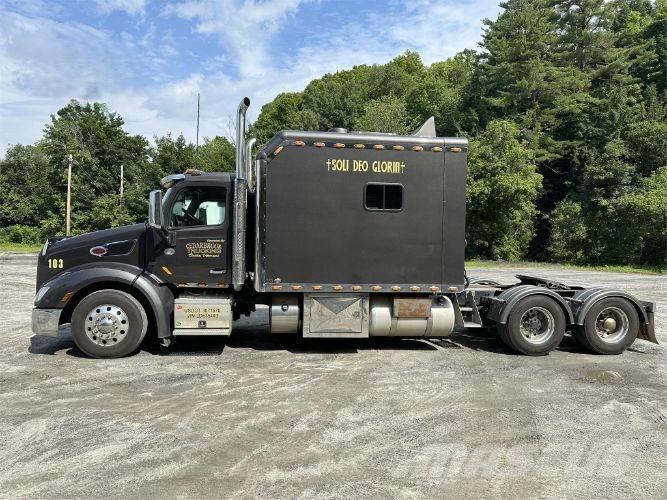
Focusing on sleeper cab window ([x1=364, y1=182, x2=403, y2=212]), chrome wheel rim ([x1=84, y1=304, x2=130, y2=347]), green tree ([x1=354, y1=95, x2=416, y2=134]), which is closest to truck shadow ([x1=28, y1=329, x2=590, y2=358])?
chrome wheel rim ([x1=84, y1=304, x2=130, y2=347])

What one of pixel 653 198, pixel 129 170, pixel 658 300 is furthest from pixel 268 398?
pixel 129 170

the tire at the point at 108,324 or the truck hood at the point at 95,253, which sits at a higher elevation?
the truck hood at the point at 95,253

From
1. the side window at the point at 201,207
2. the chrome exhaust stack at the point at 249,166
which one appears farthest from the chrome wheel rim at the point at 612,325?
the side window at the point at 201,207

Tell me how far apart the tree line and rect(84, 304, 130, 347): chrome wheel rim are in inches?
1194

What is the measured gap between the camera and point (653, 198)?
32.5 metres

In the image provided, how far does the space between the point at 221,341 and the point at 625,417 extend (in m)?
5.99

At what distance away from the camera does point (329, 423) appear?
5238mm

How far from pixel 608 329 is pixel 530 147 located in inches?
1427

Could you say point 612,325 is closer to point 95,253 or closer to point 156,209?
point 156,209

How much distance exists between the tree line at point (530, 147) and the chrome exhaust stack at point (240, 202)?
29273 millimetres

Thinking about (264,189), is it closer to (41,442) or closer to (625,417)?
(41,442)

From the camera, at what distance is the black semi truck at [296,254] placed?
7461mm

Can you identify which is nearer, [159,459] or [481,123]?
[159,459]

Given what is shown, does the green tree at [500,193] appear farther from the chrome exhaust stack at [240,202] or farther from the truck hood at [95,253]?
the truck hood at [95,253]
